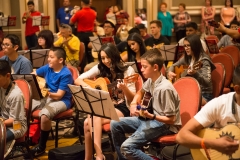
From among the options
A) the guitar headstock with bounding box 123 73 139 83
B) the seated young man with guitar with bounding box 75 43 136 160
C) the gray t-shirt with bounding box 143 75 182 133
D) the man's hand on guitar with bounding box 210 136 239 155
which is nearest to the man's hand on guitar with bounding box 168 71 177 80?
the seated young man with guitar with bounding box 75 43 136 160

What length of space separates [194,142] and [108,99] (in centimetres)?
113

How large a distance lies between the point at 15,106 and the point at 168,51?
320cm

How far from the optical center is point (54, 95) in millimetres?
4684

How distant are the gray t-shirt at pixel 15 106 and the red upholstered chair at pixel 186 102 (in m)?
1.20

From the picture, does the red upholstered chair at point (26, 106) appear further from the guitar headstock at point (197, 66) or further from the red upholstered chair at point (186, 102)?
the guitar headstock at point (197, 66)

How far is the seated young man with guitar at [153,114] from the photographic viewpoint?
A: 3.59 metres

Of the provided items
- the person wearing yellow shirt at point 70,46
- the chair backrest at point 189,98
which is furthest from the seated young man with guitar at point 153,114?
the person wearing yellow shirt at point 70,46

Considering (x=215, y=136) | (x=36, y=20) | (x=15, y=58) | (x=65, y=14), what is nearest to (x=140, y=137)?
(x=215, y=136)

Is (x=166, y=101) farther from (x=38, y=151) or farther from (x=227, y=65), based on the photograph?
(x=227, y=65)

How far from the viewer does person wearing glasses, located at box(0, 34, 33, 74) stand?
5.29 m

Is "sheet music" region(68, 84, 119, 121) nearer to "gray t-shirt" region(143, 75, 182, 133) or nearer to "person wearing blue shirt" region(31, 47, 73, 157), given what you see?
"gray t-shirt" region(143, 75, 182, 133)

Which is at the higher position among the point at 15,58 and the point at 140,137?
the point at 15,58

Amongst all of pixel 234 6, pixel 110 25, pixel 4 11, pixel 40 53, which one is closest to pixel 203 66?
pixel 40 53

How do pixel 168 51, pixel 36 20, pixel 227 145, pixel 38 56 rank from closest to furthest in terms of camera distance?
pixel 227 145
pixel 38 56
pixel 168 51
pixel 36 20
